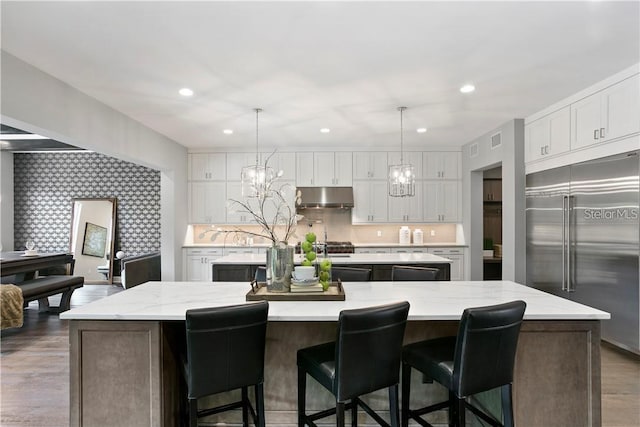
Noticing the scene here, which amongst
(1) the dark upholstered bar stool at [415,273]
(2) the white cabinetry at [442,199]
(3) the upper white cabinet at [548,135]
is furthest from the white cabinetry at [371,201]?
(1) the dark upholstered bar stool at [415,273]

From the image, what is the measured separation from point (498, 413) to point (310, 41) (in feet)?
8.86

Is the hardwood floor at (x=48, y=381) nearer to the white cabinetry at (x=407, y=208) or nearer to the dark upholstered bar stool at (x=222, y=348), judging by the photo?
the dark upholstered bar stool at (x=222, y=348)

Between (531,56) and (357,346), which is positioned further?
(531,56)

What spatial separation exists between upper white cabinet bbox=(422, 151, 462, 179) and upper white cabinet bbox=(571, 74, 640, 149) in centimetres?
288

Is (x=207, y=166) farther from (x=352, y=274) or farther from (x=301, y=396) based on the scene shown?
(x=301, y=396)

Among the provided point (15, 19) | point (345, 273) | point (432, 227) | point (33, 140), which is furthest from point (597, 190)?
point (33, 140)

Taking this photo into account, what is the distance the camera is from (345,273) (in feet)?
10.7

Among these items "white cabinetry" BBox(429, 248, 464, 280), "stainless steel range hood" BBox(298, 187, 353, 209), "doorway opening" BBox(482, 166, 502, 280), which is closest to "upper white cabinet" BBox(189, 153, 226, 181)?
"stainless steel range hood" BBox(298, 187, 353, 209)

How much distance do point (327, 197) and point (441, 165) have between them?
220 cm

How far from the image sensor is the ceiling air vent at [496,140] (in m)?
5.44

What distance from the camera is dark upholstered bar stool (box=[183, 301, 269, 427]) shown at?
5.69 ft

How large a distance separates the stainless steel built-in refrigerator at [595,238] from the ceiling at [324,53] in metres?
0.91

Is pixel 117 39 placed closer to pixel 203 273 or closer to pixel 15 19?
pixel 15 19

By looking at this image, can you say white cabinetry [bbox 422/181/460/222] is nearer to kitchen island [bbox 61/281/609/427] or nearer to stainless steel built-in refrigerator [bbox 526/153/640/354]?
stainless steel built-in refrigerator [bbox 526/153/640/354]
